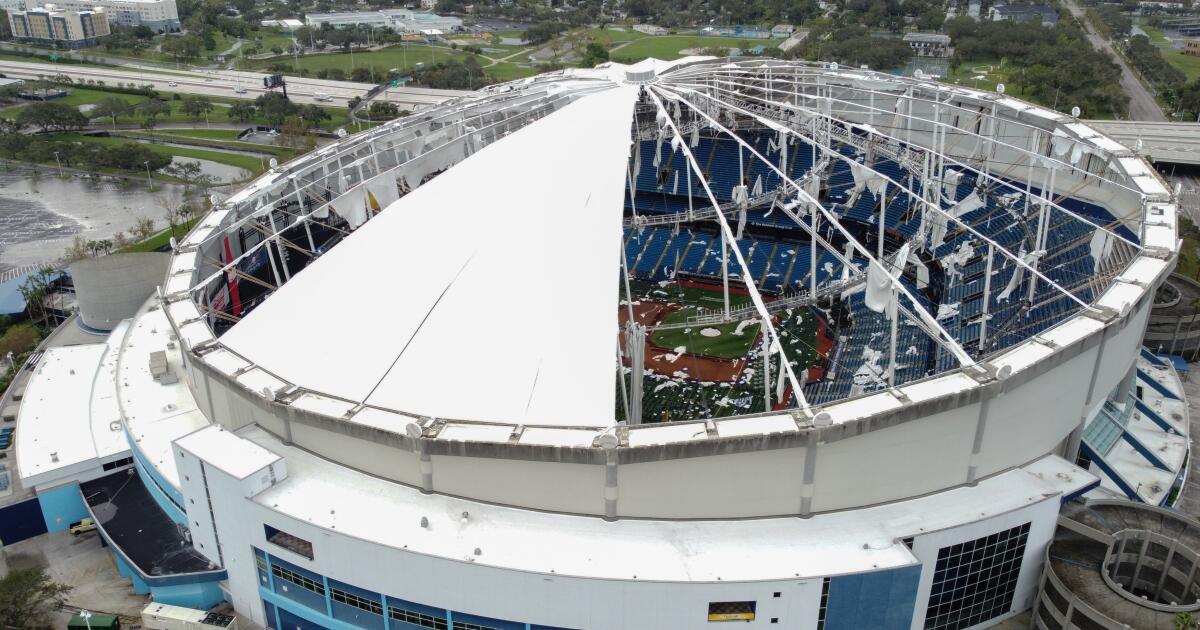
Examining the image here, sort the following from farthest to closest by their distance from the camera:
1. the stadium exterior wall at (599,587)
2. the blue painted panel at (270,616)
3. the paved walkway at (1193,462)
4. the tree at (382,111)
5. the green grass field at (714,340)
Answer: the tree at (382,111), the green grass field at (714,340), the paved walkway at (1193,462), the blue painted panel at (270,616), the stadium exterior wall at (599,587)

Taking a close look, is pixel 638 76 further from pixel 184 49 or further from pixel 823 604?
pixel 184 49

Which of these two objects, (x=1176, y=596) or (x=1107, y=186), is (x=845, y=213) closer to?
(x=1107, y=186)

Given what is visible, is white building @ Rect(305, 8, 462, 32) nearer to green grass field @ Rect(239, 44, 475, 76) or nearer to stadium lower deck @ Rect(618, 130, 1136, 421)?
green grass field @ Rect(239, 44, 475, 76)

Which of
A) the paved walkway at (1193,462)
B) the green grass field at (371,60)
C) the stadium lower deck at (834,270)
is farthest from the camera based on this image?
the green grass field at (371,60)

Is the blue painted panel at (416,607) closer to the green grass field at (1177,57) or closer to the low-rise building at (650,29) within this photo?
the green grass field at (1177,57)

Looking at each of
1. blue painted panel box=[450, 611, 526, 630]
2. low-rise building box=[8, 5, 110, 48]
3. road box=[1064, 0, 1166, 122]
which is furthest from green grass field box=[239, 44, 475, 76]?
blue painted panel box=[450, 611, 526, 630]

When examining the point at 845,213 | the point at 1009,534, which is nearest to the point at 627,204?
the point at 845,213

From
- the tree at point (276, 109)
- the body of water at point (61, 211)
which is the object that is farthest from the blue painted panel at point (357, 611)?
the tree at point (276, 109)
